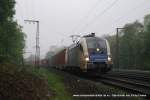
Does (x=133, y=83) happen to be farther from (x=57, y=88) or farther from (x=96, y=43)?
(x=96, y=43)

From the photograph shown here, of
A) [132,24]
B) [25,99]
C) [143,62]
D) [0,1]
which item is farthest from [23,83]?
[132,24]

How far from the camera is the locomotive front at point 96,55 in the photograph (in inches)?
910

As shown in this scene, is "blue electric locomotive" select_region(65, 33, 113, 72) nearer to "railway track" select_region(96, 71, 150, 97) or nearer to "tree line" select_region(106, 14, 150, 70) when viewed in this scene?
"railway track" select_region(96, 71, 150, 97)

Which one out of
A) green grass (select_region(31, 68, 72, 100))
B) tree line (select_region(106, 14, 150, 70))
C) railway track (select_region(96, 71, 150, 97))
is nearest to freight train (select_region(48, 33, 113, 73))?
railway track (select_region(96, 71, 150, 97))

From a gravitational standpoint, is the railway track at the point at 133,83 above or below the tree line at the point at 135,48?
below

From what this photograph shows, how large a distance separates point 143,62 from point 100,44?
3741 cm

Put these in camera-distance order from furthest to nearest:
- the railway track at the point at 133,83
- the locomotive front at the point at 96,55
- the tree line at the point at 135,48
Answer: the tree line at the point at 135,48, the locomotive front at the point at 96,55, the railway track at the point at 133,83

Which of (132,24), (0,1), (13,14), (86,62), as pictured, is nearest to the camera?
(86,62)

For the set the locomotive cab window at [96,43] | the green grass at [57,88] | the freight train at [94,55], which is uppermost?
the locomotive cab window at [96,43]

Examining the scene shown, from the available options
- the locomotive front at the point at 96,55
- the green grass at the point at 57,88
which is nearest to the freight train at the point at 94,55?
the locomotive front at the point at 96,55

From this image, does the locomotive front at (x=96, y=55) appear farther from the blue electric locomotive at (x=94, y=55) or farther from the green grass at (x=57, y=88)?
the green grass at (x=57, y=88)

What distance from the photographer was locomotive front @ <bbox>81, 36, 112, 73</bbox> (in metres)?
23.1

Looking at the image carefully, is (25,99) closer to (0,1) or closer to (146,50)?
(0,1)

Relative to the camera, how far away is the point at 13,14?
1907 inches
